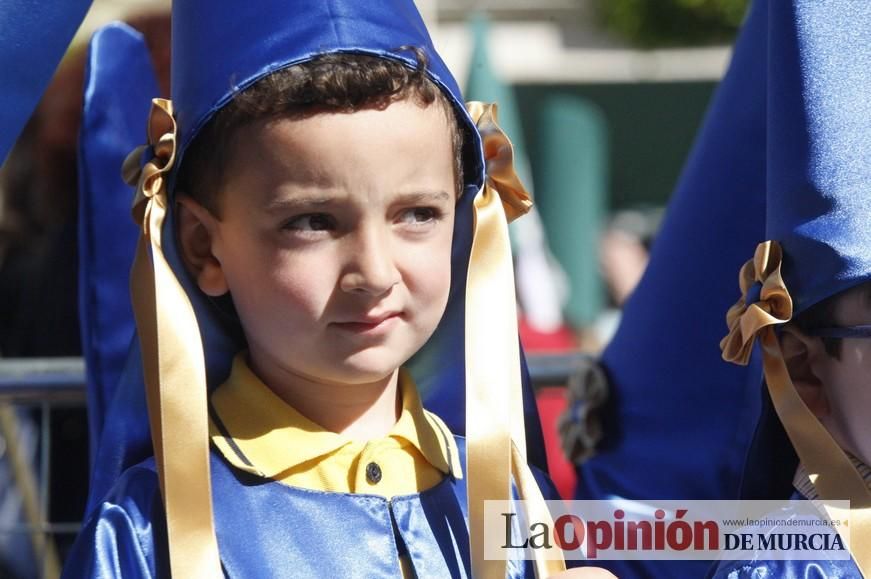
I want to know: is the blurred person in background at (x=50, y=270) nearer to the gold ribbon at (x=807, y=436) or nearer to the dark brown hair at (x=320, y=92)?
the dark brown hair at (x=320, y=92)

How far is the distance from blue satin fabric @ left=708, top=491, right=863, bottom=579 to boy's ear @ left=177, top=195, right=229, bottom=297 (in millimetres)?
804

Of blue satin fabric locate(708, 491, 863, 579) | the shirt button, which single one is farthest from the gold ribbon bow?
the shirt button

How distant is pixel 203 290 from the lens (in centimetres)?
211

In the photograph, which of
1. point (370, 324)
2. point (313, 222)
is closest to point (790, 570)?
point (370, 324)

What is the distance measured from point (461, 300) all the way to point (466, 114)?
31cm

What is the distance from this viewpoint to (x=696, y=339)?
263 cm

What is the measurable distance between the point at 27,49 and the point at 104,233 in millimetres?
426

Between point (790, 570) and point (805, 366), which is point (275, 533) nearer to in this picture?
point (790, 570)

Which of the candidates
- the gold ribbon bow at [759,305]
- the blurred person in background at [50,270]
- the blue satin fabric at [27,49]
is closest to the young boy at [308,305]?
the blue satin fabric at [27,49]

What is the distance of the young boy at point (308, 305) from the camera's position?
1936mm

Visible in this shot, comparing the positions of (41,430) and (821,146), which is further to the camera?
(41,430)

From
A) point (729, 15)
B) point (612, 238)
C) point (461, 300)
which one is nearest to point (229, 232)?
point (461, 300)

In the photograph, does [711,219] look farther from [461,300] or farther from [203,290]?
[203,290]

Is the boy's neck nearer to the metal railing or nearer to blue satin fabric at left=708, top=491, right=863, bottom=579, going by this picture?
blue satin fabric at left=708, top=491, right=863, bottom=579
